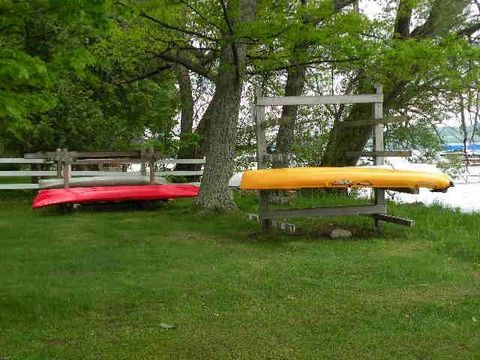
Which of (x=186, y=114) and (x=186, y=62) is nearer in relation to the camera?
(x=186, y=62)

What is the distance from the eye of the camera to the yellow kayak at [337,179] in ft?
23.8

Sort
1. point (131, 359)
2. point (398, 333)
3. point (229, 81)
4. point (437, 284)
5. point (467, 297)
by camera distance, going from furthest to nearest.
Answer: point (229, 81), point (437, 284), point (467, 297), point (398, 333), point (131, 359)

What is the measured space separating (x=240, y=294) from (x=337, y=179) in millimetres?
2727

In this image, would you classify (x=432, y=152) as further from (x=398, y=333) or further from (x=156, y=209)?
(x=398, y=333)

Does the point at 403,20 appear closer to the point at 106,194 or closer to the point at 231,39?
the point at 231,39

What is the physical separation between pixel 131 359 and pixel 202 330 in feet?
2.05

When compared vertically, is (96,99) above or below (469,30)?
below

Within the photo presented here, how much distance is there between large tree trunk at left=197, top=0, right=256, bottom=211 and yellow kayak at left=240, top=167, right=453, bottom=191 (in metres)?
2.58

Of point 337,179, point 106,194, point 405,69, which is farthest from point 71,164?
point 337,179

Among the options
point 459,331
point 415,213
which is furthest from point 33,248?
point 415,213

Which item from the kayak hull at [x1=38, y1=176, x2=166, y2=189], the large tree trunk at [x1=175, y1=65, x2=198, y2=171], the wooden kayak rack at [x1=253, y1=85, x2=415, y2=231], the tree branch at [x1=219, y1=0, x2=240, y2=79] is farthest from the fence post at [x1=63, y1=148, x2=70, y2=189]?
the large tree trunk at [x1=175, y1=65, x2=198, y2=171]

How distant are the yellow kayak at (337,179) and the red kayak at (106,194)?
14.7 feet

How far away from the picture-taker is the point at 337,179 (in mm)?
7270

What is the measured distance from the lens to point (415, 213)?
997cm
